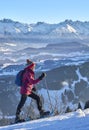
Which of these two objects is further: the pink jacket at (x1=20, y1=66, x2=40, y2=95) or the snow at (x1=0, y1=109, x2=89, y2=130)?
the pink jacket at (x1=20, y1=66, x2=40, y2=95)

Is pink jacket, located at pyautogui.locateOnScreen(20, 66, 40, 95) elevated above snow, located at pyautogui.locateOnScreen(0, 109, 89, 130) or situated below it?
above

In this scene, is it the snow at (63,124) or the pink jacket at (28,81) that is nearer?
the snow at (63,124)

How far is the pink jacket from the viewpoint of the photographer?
818 inches

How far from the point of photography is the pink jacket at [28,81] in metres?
20.8

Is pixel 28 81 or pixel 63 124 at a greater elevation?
pixel 28 81

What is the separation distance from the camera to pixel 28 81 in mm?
20875

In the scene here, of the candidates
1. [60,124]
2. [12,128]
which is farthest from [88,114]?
[12,128]

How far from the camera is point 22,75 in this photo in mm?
20766

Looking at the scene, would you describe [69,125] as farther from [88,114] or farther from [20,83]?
[20,83]

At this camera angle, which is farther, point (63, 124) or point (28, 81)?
→ point (28, 81)

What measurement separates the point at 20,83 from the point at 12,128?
413 cm

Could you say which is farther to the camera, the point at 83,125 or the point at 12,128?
the point at 12,128

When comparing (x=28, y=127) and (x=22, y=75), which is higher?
(x=22, y=75)

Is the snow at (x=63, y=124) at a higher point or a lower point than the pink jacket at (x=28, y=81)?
lower
